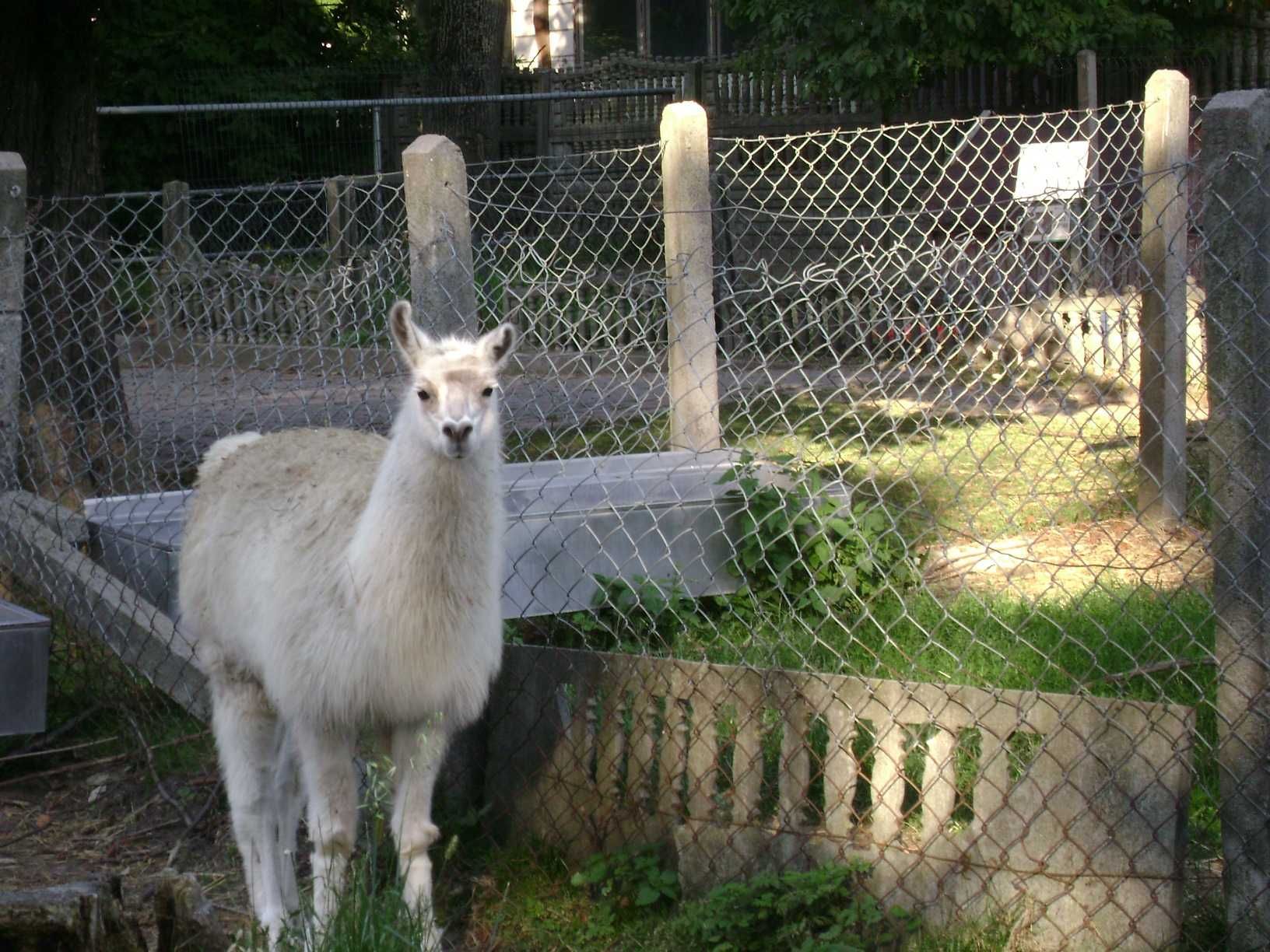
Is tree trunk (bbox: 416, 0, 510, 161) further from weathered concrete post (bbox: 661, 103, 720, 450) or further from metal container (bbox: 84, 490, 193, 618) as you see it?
weathered concrete post (bbox: 661, 103, 720, 450)

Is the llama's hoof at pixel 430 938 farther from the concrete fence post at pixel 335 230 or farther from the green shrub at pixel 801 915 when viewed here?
the concrete fence post at pixel 335 230

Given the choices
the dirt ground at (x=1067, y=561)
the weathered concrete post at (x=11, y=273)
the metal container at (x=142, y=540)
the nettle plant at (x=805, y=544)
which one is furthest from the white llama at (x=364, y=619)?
the dirt ground at (x=1067, y=561)

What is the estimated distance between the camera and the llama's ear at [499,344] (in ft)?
11.5

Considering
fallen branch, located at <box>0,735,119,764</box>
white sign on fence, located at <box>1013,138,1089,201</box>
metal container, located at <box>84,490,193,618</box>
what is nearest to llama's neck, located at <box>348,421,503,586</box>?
metal container, located at <box>84,490,193,618</box>

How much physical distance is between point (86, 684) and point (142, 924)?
1.91 meters

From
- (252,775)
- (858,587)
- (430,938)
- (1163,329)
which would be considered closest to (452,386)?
(430,938)

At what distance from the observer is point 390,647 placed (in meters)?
3.44

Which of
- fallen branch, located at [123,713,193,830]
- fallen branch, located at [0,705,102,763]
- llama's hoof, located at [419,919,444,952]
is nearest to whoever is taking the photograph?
llama's hoof, located at [419,919,444,952]

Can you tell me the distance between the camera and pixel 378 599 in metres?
3.44

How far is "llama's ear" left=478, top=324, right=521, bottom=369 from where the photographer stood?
3.50 metres

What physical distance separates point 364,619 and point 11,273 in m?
2.52

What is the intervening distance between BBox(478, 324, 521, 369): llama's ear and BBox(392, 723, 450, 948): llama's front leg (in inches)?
35.6

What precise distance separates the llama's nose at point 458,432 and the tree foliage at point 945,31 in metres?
Answer: 9.59

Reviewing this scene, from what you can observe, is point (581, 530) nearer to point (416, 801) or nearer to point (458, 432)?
point (416, 801)
